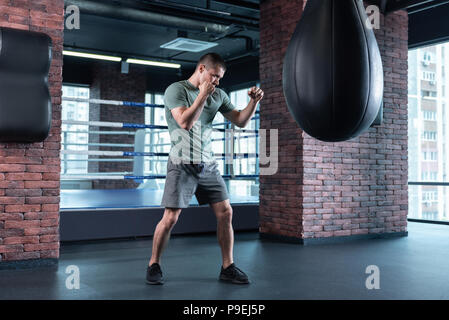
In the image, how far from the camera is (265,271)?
341 centimetres

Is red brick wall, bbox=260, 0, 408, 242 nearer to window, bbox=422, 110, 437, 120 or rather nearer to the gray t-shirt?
the gray t-shirt

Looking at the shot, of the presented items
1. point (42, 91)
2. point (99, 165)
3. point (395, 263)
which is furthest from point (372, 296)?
point (99, 165)

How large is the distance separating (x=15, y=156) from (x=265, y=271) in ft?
6.70

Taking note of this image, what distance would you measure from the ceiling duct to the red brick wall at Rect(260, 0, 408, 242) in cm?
211

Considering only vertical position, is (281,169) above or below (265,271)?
above

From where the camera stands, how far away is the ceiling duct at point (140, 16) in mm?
6391

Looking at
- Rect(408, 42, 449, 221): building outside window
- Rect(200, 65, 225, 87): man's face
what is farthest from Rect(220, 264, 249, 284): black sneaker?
Rect(408, 42, 449, 221): building outside window

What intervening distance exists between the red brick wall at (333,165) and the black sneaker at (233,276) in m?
1.96

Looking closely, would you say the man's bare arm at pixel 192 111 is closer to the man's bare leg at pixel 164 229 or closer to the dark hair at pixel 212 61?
the dark hair at pixel 212 61

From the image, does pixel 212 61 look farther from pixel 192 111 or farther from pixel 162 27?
pixel 162 27

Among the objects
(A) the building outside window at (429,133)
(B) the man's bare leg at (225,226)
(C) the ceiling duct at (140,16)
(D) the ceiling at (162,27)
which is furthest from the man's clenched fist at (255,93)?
(A) the building outside window at (429,133)

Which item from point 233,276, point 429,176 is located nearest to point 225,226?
point 233,276

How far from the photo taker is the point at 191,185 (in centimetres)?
295
